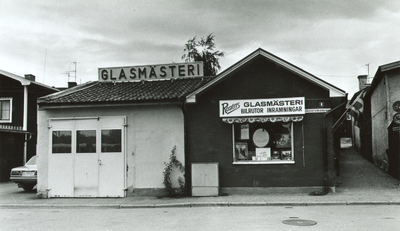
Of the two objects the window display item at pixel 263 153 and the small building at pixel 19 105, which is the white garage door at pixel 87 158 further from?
the small building at pixel 19 105

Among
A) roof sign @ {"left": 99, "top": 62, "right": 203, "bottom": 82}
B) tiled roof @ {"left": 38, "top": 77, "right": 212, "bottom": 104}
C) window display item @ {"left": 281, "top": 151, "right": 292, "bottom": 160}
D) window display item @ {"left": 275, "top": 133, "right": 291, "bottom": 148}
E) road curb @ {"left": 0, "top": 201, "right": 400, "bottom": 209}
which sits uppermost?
roof sign @ {"left": 99, "top": 62, "right": 203, "bottom": 82}

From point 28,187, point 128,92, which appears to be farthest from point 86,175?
point 28,187

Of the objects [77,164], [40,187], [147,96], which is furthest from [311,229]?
[40,187]

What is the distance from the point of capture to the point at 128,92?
15.2 m

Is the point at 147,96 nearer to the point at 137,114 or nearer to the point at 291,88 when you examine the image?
the point at 137,114

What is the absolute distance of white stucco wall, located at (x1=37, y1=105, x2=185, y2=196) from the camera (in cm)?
1399

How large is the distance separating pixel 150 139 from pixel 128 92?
2.32 m

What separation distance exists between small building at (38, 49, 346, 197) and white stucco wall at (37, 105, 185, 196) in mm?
36

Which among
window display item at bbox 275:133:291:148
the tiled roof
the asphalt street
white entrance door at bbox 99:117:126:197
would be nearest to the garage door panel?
white entrance door at bbox 99:117:126:197

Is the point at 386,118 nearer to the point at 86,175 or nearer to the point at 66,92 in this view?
the point at 86,175

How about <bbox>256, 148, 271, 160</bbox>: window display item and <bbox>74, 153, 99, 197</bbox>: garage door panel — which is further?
<bbox>74, 153, 99, 197</bbox>: garage door panel

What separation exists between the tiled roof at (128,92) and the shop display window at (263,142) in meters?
2.37

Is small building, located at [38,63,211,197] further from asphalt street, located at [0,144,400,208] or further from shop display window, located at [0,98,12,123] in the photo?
shop display window, located at [0,98,12,123]

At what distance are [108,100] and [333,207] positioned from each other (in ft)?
27.1
